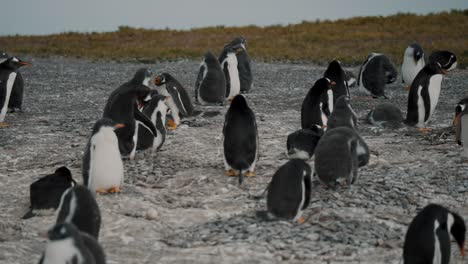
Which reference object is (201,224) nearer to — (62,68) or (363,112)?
(363,112)

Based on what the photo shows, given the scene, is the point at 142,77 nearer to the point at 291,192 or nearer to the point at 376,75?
the point at 291,192

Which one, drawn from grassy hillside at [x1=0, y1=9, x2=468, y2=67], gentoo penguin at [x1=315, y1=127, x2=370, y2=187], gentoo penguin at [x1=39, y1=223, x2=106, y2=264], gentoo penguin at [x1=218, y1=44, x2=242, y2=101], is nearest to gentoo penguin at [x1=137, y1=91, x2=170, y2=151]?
gentoo penguin at [x1=315, y1=127, x2=370, y2=187]

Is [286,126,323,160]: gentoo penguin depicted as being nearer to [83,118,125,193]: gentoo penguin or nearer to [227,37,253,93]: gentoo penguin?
[83,118,125,193]: gentoo penguin

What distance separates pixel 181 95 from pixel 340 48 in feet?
44.0

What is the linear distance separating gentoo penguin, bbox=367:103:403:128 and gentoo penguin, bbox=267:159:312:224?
14.5 ft

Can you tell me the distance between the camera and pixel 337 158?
661cm

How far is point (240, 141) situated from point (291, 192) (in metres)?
1.63

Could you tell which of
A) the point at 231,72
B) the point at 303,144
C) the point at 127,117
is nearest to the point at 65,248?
the point at 127,117

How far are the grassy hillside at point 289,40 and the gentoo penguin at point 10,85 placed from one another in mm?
9994

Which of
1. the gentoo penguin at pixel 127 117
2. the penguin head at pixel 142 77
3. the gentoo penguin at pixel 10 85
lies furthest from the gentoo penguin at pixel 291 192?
the gentoo penguin at pixel 10 85

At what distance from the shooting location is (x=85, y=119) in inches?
426

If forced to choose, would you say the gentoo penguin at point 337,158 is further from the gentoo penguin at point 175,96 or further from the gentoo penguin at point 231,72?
the gentoo penguin at point 231,72

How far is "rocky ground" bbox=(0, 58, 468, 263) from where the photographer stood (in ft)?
17.7

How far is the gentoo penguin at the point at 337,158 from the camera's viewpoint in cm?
661
